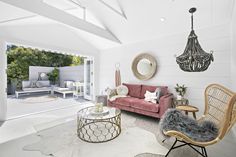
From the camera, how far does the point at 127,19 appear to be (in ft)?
12.3

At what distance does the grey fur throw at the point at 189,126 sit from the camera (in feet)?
5.97

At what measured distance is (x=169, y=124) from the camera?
6.68 feet

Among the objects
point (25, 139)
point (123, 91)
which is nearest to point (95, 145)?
point (25, 139)

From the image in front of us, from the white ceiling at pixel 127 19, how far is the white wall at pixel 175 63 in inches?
9.3

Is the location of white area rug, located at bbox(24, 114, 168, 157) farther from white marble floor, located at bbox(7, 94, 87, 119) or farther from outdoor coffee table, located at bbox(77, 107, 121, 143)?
white marble floor, located at bbox(7, 94, 87, 119)

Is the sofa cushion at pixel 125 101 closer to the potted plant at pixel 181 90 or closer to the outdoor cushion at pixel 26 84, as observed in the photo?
the potted plant at pixel 181 90

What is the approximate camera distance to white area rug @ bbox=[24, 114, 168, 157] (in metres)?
2.02

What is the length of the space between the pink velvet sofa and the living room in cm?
3

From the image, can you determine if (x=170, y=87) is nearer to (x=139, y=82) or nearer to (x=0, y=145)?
(x=139, y=82)

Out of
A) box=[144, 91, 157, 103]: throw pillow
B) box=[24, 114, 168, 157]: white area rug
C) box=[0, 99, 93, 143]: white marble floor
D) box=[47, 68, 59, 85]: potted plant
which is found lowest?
box=[24, 114, 168, 157]: white area rug

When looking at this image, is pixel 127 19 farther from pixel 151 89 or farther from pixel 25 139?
pixel 25 139

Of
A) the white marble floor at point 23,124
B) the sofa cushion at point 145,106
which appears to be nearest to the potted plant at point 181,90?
the sofa cushion at point 145,106

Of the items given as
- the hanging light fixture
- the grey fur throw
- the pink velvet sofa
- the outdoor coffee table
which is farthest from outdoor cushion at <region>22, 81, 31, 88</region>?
the hanging light fixture

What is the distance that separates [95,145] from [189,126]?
5.32 feet
